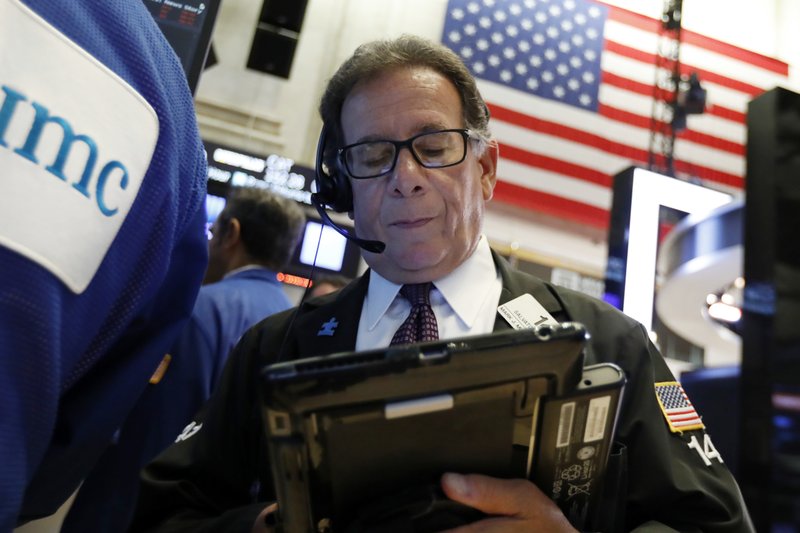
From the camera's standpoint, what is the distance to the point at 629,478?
99 cm

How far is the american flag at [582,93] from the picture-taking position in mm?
6148

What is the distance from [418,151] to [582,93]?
547cm

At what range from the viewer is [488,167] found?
4.44ft

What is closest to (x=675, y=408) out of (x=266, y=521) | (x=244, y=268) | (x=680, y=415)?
(x=680, y=415)

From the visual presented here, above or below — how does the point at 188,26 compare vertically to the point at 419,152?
above

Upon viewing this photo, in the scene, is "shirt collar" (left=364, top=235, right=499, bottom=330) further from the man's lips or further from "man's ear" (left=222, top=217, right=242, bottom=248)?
"man's ear" (left=222, top=217, right=242, bottom=248)

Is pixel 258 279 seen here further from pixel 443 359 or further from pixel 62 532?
pixel 443 359

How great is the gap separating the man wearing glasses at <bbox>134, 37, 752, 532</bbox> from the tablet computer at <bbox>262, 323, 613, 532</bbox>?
0.91ft

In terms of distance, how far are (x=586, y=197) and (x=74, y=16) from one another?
20.2 feet

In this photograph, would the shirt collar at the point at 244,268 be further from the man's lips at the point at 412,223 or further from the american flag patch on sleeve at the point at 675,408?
the american flag patch on sleeve at the point at 675,408

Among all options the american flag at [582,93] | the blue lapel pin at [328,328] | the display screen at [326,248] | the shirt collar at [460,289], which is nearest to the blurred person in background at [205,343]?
the blue lapel pin at [328,328]

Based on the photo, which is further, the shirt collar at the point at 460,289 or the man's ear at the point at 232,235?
the man's ear at the point at 232,235

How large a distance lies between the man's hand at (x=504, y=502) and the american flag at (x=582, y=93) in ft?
17.9

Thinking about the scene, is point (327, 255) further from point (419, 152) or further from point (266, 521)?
point (266, 521)
